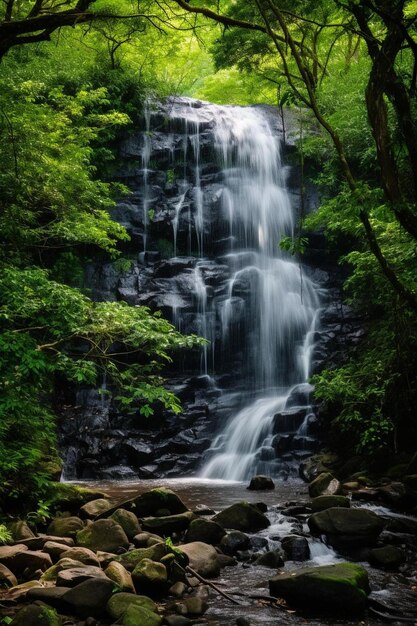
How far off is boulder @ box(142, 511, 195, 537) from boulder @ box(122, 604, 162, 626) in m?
2.57

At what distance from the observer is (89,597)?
478 centimetres

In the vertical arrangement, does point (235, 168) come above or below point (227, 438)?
above

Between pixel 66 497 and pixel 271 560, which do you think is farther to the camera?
pixel 66 497

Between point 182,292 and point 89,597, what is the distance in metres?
13.3

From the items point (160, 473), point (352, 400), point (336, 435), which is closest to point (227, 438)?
point (160, 473)

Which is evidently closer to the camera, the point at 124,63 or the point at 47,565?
the point at 47,565

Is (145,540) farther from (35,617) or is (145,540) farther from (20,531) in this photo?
(35,617)

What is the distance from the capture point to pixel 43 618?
4.30 m

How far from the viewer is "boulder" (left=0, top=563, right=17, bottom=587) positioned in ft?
16.8

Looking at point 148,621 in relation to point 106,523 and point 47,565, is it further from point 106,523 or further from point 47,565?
point 106,523

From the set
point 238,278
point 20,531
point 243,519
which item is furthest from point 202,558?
point 238,278

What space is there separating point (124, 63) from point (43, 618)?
19450 millimetres

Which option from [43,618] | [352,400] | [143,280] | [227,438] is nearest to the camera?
[43,618]

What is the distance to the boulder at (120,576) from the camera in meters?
5.11
